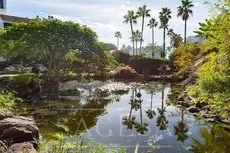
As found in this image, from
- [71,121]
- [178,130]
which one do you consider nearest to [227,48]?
[178,130]

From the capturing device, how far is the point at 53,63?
33375 millimetres

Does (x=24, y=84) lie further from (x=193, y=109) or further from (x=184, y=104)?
(x=193, y=109)

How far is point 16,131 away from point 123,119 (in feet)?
27.5

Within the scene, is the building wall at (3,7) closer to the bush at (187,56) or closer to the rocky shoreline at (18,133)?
the bush at (187,56)

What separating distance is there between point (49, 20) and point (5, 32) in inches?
162

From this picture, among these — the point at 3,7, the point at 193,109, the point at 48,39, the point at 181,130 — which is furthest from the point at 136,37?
the point at 181,130

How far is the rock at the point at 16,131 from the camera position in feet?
33.6

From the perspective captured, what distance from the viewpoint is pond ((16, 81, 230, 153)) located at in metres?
13.4

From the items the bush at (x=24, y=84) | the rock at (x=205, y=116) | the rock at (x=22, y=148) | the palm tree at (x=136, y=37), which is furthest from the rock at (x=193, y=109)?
the palm tree at (x=136, y=37)

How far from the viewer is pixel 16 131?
34.1 feet

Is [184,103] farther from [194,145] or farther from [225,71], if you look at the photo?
[225,71]

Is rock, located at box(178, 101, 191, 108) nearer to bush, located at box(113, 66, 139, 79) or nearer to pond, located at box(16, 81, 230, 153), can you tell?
pond, located at box(16, 81, 230, 153)

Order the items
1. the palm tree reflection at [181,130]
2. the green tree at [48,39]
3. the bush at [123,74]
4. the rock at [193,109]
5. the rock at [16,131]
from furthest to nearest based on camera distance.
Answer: the bush at [123,74]
the green tree at [48,39]
the rock at [193,109]
the palm tree reflection at [181,130]
the rock at [16,131]

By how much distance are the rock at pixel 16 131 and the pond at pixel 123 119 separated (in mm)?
1101
